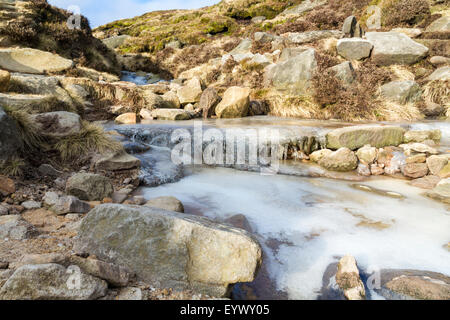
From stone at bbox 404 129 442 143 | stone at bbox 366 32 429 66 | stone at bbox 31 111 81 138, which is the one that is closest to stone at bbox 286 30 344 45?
stone at bbox 366 32 429 66

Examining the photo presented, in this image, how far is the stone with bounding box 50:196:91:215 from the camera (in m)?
2.31

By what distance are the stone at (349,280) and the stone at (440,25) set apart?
15525 millimetres

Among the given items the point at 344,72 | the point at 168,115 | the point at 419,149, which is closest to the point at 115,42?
the point at 168,115

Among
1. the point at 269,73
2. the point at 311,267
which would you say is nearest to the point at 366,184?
the point at 311,267

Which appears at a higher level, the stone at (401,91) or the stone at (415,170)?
the stone at (401,91)

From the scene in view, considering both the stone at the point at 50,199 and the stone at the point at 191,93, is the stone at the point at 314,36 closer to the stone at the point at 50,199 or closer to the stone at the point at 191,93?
the stone at the point at 191,93

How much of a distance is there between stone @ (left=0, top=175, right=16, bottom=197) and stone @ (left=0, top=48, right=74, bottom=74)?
890cm

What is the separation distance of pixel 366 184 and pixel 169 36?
21669 millimetres

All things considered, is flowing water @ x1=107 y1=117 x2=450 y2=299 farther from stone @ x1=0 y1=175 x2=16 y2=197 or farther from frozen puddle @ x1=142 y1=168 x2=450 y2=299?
stone @ x1=0 y1=175 x2=16 y2=197

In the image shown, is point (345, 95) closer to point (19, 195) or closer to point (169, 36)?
point (19, 195)

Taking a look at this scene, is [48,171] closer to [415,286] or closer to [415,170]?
[415,286]

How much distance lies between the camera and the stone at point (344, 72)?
8.63 meters

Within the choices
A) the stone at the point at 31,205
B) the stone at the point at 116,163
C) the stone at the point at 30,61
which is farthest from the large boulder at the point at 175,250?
the stone at the point at 30,61

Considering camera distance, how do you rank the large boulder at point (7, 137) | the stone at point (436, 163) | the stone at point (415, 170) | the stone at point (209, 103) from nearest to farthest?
the large boulder at point (7, 137) → the stone at point (436, 163) → the stone at point (415, 170) → the stone at point (209, 103)
